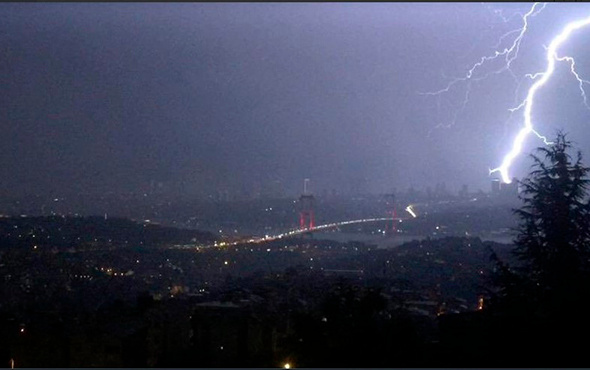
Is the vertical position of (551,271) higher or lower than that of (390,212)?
lower

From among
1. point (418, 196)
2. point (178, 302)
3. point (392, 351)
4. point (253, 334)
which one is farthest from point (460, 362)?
point (418, 196)

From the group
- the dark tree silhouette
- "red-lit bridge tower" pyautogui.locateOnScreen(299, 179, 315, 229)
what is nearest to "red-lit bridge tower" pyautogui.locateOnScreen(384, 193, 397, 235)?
"red-lit bridge tower" pyautogui.locateOnScreen(299, 179, 315, 229)

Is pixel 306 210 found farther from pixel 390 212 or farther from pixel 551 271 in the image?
pixel 551 271

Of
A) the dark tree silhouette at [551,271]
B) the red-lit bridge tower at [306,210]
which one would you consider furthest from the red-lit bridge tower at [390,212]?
the dark tree silhouette at [551,271]

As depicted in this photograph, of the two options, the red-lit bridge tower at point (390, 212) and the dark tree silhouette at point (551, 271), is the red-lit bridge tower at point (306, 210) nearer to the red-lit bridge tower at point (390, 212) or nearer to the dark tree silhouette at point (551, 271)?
the red-lit bridge tower at point (390, 212)

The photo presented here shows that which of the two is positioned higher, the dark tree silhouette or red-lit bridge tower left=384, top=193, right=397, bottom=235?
red-lit bridge tower left=384, top=193, right=397, bottom=235

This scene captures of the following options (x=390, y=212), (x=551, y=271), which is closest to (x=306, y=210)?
(x=390, y=212)

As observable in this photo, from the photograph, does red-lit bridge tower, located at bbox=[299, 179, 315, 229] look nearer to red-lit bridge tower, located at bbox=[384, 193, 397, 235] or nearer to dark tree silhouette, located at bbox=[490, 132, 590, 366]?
red-lit bridge tower, located at bbox=[384, 193, 397, 235]

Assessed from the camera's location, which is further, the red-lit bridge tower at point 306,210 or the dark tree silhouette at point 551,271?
the red-lit bridge tower at point 306,210

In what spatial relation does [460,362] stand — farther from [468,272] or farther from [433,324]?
[468,272]
